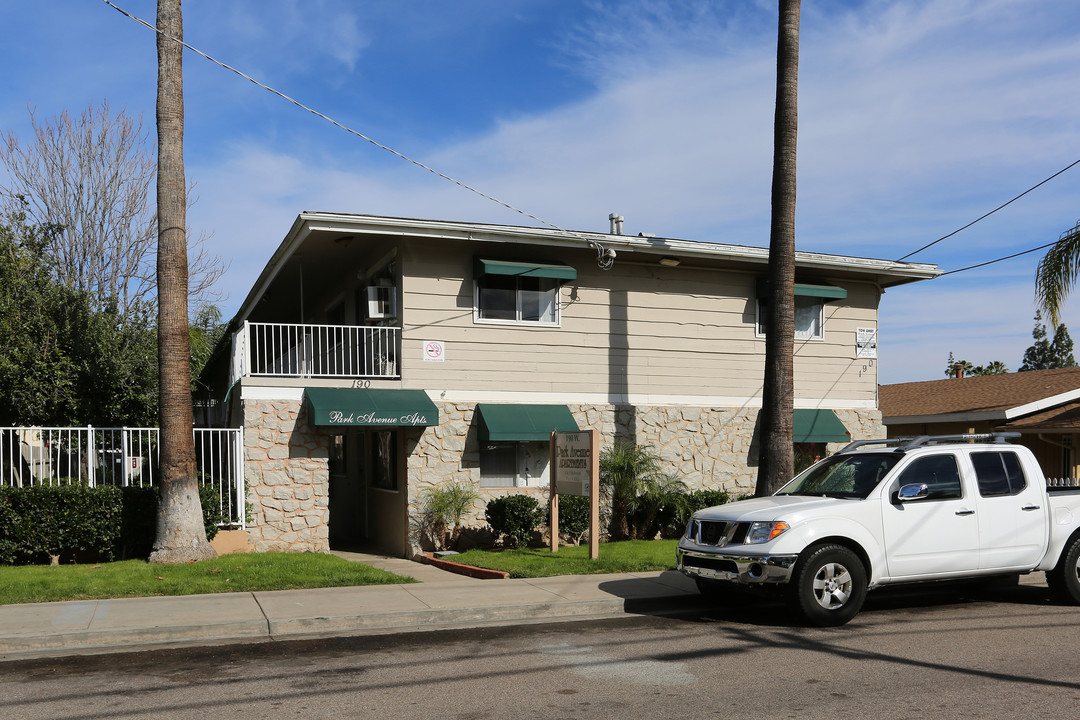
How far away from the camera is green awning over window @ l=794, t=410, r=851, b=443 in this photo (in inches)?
715

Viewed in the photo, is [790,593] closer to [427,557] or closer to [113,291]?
[427,557]

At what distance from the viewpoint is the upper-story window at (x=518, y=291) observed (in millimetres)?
16125

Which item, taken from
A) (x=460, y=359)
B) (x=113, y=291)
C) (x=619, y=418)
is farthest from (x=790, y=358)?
(x=113, y=291)

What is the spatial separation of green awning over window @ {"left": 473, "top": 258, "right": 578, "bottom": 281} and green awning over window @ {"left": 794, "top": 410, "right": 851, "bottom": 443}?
5583 millimetres

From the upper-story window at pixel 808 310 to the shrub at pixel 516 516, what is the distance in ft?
20.8

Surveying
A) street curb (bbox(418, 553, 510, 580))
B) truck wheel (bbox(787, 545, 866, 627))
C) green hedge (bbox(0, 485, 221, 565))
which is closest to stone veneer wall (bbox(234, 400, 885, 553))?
street curb (bbox(418, 553, 510, 580))

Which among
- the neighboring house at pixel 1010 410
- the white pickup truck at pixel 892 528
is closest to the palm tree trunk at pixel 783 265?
the white pickup truck at pixel 892 528

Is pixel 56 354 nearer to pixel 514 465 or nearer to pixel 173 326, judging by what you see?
pixel 173 326

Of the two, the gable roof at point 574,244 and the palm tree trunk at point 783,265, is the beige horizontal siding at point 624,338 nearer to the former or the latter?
the gable roof at point 574,244

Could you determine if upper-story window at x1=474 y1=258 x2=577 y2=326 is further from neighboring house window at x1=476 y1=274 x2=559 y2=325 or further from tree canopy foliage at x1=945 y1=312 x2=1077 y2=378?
tree canopy foliage at x1=945 y1=312 x2=1077 y2=378

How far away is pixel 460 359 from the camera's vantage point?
53.6ft

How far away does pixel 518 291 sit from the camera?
1691cm

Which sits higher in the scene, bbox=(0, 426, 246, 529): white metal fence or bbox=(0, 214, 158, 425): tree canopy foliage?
bbox=(0, 214, 158, 425): tree canopy foliage

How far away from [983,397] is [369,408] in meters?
16.3
